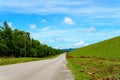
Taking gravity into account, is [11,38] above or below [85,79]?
above

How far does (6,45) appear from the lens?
88062mm

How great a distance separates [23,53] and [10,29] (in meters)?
18.7

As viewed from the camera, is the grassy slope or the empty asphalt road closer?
the empty asphalt road

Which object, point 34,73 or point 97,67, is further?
point 97,67

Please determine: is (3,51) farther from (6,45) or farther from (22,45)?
(22,45)

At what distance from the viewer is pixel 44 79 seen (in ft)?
60.0

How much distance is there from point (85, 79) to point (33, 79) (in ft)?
10.8

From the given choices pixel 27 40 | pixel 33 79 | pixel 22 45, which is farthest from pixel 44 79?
pixel 27 40

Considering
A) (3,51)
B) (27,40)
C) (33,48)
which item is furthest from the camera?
(33,48)

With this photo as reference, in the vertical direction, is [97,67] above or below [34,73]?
above

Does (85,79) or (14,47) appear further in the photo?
(14,47)

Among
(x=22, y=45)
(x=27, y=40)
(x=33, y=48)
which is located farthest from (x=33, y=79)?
(x=33, y=48)

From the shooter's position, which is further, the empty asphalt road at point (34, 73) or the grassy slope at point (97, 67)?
the grassy slope at point (97, 67)

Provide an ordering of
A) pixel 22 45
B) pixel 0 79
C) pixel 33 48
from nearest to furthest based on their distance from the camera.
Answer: pixel 0 79
pixel 22 45
pixel 33 48
